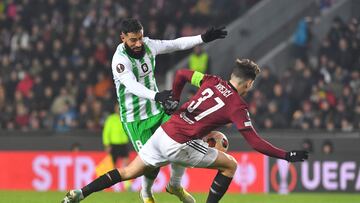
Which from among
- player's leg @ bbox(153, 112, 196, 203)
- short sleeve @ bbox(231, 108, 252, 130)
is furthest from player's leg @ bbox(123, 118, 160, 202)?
short sleeve @ bbox(231, 108, 252, 130)

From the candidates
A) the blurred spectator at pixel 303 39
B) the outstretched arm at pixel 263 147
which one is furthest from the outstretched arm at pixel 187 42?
the blurred spectator at pixel 303 39

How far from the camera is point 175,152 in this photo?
10562 millimetres

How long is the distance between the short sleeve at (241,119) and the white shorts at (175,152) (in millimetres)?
579

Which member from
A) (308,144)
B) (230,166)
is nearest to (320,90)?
(308,144)

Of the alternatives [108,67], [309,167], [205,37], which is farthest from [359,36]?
[205,37]

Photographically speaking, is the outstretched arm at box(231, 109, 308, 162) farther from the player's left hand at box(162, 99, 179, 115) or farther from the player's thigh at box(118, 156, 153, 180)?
the player's thigh at box(118, 156, 153, 180)

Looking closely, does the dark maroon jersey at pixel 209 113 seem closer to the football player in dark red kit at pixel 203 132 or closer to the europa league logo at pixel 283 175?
the football player in dark red kit at pixel 203 132

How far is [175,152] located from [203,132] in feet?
1.19

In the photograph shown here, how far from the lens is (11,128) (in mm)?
22281

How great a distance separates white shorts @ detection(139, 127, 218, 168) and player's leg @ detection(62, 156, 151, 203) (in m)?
0.10

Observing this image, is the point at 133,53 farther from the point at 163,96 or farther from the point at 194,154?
the point at 194,154

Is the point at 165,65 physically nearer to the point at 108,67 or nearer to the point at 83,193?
the point at 108,67

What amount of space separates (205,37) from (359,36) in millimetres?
10465

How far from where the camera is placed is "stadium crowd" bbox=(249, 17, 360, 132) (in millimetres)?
19953
